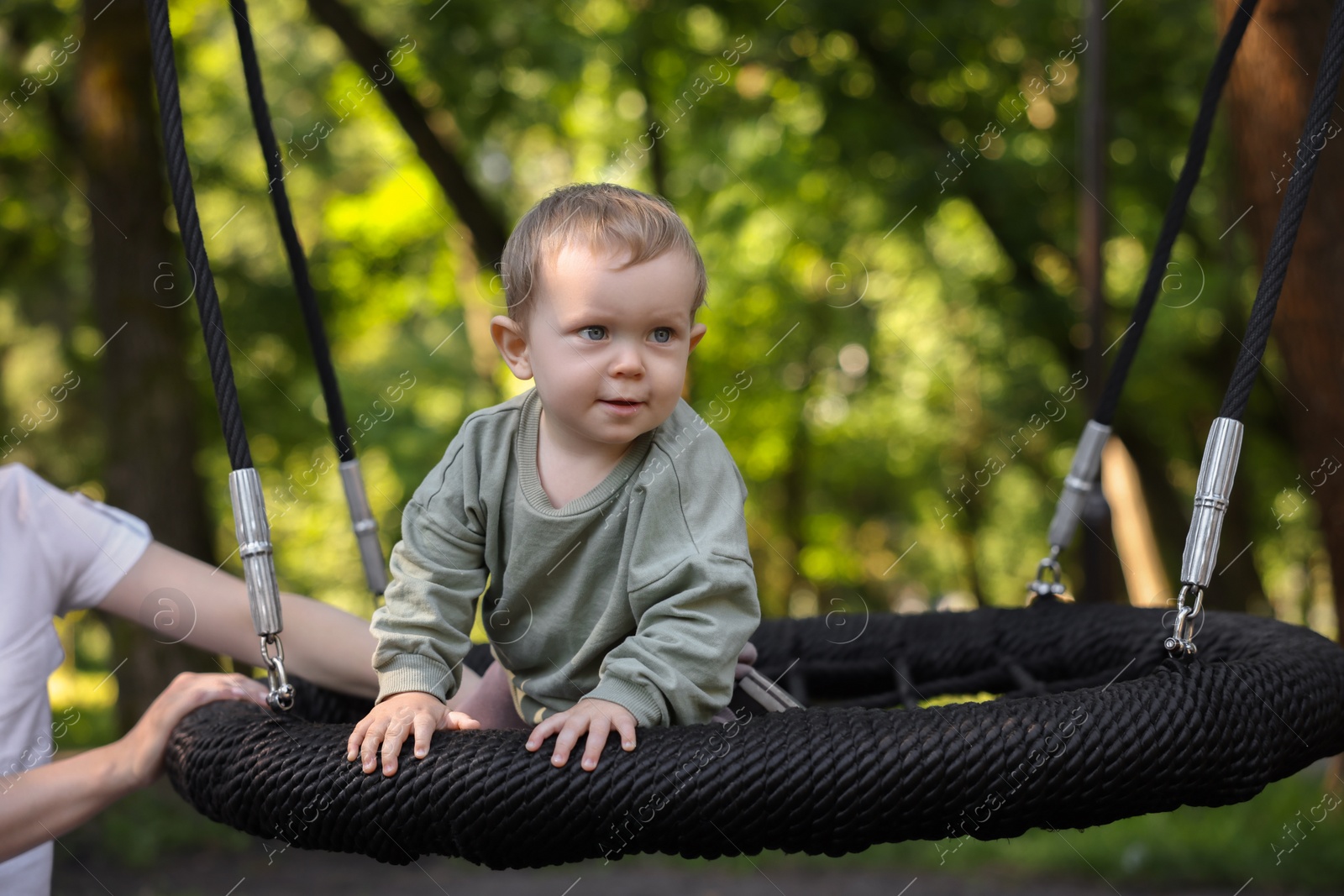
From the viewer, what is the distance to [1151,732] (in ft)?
3.77

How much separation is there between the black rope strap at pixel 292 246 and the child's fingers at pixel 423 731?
2.31 ft

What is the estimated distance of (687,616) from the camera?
1172mm

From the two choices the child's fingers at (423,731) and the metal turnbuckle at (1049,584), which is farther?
the metal turnbuckle at (1049,584)

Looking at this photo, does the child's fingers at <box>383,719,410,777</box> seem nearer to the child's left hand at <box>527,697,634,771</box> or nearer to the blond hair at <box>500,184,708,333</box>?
the child's left hand at <box>527,697,634,771</box>

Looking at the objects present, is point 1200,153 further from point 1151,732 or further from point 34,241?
point 34,241

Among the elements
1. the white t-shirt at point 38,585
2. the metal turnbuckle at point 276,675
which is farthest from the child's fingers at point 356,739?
the white t-shirt at point 38,585

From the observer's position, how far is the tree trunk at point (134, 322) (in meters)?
4.61

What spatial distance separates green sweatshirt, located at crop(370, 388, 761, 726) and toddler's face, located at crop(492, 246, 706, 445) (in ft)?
0.31

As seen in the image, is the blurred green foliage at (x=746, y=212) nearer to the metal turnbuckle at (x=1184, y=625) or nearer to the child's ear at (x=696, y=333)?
the metal turnbuckle at (x=1184, y=625)

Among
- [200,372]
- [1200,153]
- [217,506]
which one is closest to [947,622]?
[1200,153]

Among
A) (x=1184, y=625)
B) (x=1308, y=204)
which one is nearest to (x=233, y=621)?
(x=1184, y=625)

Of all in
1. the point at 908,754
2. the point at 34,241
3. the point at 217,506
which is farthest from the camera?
the point at 217,506

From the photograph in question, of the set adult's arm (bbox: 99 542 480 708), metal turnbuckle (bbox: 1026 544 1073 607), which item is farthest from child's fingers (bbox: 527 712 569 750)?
metal turnbuckle (bbox: 1026 544 1073 607)

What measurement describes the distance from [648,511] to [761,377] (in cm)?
734
